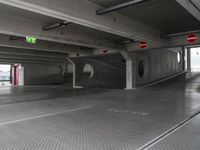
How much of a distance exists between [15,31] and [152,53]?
39.8 feet

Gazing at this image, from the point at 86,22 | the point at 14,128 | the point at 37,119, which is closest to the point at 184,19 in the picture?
the point at 86,22

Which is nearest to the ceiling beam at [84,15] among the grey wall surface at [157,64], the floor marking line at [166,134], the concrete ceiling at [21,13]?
the concrete ceiling at [21,13]

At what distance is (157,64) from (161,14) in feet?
34.7

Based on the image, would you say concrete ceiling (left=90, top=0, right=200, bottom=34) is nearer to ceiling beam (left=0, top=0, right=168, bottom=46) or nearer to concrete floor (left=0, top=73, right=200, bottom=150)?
ceiling beam (left=0, top=0, right=168, bottom=46)

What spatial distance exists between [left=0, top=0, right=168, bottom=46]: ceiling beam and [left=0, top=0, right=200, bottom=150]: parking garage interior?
0.08 ft

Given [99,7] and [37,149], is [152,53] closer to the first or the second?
[99,7]

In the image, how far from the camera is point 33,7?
451cm

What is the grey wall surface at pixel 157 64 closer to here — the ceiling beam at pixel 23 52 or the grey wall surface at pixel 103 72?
the grey wall surface at pixel 103 72

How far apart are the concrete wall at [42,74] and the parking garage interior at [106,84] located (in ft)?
24.1

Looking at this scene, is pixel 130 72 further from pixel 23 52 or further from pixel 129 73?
pixel 23 52

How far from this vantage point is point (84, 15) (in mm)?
5492

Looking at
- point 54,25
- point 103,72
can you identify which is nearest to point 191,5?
point 54,25

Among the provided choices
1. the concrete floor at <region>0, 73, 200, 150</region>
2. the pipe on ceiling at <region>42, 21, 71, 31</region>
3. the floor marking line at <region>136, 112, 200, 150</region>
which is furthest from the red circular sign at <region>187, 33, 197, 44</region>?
the pipe on ceiling at <region>42, 21, 71, 31</region>

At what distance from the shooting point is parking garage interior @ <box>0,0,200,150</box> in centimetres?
309
